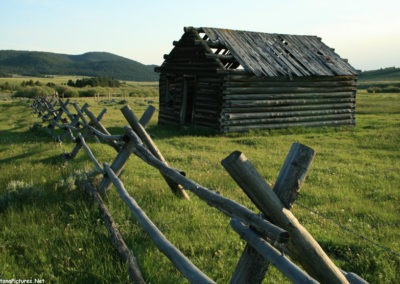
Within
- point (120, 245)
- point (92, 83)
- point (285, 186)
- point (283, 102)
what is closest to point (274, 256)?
point (285, 186)

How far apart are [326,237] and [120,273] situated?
267 centimetres

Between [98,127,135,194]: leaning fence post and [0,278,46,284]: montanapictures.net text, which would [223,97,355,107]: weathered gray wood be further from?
[0,278,46,284]: montanapictures.net text

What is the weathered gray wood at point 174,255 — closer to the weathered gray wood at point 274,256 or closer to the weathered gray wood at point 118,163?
the weathered gray wood at point 274,256

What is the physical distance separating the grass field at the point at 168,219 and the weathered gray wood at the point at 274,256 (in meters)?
1.16

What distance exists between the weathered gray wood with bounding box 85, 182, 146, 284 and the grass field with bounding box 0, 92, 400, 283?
4.0 inches

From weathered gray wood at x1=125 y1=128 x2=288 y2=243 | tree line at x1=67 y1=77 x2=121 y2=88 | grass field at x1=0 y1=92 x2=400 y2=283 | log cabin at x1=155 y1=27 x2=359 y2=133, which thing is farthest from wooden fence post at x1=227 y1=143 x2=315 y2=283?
tree line at x1=67 y1=77 x2=121 y2=88

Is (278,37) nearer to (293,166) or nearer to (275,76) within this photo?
(275,76)

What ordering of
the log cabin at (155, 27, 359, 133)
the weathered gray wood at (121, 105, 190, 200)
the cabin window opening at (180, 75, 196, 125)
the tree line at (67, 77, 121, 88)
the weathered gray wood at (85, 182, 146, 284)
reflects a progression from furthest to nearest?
the tree line at (67, 77, 121, 88)
the cabin window opening at (180, 75, 196, 125)
the log cabin at (155, 27, 359, 133)
the weathered gray wood at (121, 105, 190, 200)
the weathered gray wood at (85, 182, 146, 284)

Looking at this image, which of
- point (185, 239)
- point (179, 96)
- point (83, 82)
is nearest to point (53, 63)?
point (83, 82)

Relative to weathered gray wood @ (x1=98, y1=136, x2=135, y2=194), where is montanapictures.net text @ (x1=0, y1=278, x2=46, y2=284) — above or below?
below

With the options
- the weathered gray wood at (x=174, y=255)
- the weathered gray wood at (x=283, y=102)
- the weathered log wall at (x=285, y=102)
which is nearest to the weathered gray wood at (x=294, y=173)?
the weathered gray wood at (x=174, y=255)

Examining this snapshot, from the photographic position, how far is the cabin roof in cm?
1522

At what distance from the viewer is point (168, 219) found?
15.4 feet

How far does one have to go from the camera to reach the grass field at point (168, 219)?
3.62 meters
